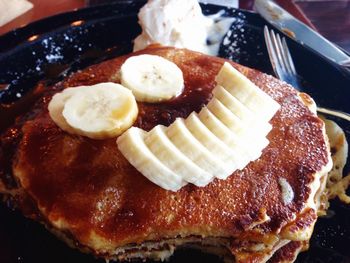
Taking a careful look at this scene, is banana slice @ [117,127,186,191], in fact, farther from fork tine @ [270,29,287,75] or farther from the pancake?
fork tine @ [270,29,287,75]

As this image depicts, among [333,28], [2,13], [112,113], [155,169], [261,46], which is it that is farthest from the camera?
[333,28]

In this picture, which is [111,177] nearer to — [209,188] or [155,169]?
[155,169]

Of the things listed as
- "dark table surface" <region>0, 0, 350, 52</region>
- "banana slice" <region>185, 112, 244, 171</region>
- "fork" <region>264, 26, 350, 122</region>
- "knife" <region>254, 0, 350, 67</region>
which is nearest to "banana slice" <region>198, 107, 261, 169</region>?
"banana slice" <region>185, 112, 244, 171</region>

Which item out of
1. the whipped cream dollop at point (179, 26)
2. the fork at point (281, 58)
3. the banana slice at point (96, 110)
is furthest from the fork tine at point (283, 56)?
the banana slice at point (96, 110)

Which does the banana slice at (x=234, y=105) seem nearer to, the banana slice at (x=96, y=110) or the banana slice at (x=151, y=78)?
the banana slice at (x=151, y=78)

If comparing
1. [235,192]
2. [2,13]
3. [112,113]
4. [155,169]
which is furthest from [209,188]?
[2,13]

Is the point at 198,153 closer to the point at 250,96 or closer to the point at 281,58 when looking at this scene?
the point at 250,96
